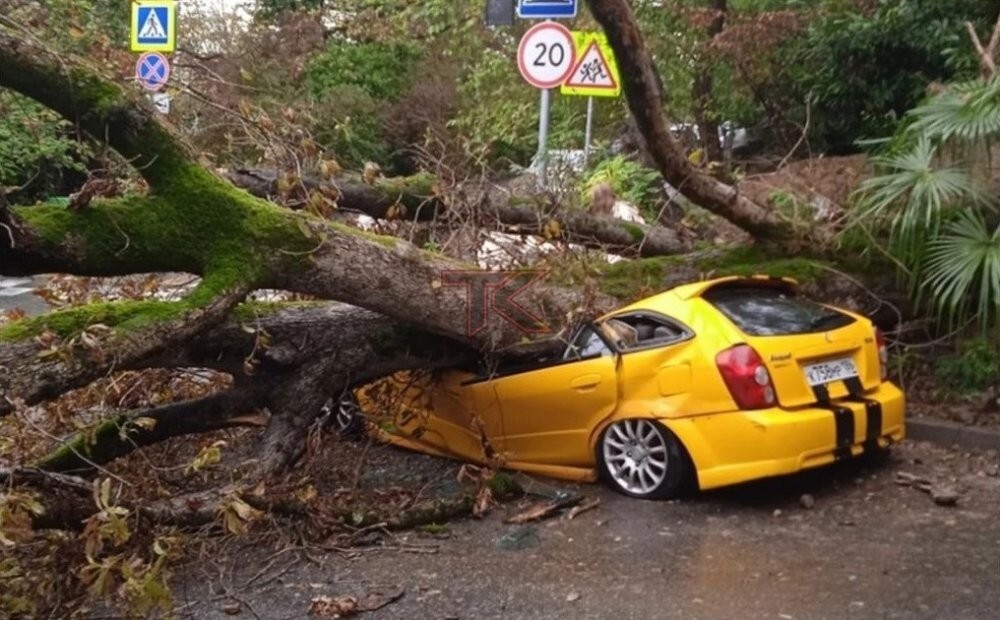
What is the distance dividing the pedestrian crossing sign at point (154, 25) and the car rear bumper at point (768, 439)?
35.0 ft

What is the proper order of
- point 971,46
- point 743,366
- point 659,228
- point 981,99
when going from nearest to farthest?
point 743,366 < point 981,99 < point 659,228 < point 971,46

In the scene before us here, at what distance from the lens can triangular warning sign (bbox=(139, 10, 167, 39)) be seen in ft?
51.0

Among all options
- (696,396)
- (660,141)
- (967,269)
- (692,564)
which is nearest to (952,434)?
(967,269)

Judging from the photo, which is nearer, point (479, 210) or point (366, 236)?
point (366, 236)

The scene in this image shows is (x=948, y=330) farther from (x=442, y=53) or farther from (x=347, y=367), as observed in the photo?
A: (x=442, y=53)

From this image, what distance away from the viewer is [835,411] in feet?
22.8

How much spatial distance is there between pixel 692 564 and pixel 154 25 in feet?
39.2

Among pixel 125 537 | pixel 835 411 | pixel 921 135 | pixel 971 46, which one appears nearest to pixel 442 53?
pixel 971 46

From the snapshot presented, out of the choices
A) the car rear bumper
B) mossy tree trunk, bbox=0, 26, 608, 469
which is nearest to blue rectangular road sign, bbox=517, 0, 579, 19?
mossy tree trunk, bbox=0, 26, 608, 469

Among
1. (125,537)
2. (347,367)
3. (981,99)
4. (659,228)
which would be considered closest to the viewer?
(125,537)

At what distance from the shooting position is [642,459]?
7.16 m

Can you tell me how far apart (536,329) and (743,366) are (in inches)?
67.3

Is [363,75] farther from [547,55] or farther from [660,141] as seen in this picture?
[660,141]

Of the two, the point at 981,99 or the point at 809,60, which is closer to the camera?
the point at 981,99
